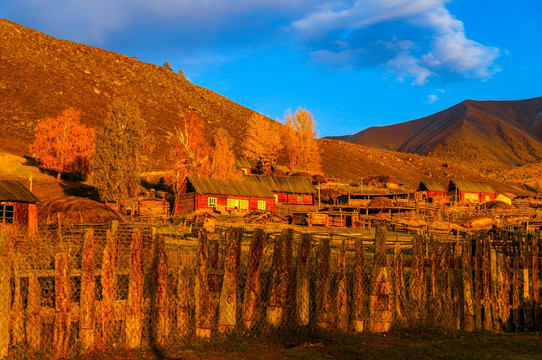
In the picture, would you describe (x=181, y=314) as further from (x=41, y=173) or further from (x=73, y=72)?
(x=73, y=72)

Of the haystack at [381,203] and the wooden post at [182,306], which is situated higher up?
the haystack at [381,203]

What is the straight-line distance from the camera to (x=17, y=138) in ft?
251

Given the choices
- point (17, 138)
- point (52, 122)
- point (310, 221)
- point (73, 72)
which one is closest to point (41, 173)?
point (52, 122)

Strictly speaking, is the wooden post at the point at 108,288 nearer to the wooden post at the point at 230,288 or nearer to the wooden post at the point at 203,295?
the wooden post at the point at 203,295

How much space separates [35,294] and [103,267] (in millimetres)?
1190

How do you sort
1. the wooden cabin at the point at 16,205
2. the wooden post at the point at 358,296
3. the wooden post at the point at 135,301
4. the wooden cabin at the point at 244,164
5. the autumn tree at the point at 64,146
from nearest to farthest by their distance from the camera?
the wooden post at the point at 135,301 < the wooden post at the point at 358,296 < the wooden cabin at the point at 16,205 < the autumn tree at the point at 64,146 < the wooden cabin at the point at 244,164

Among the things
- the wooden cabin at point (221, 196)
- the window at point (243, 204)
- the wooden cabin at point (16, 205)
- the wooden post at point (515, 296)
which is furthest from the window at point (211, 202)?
the wooden post at point (515, 296)

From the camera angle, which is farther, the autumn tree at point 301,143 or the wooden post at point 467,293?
the autumn tree at point 301,143

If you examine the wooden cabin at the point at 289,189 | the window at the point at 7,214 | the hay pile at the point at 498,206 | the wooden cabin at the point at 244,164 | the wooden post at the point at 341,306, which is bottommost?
the wooden post at the point at 341,306

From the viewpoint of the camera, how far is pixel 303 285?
1021cm

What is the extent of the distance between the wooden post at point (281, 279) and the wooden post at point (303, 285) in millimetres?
193

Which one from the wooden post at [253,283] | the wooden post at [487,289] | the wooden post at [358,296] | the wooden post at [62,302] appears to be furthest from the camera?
the wooden post at [487,289]

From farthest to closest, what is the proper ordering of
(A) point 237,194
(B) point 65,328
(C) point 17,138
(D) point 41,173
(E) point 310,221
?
(C) point 17,138 → (D) point 41,173 → (A) point 237,194 → (E) point 310,221 → (B) point 65,328

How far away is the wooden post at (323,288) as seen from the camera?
400 inches
